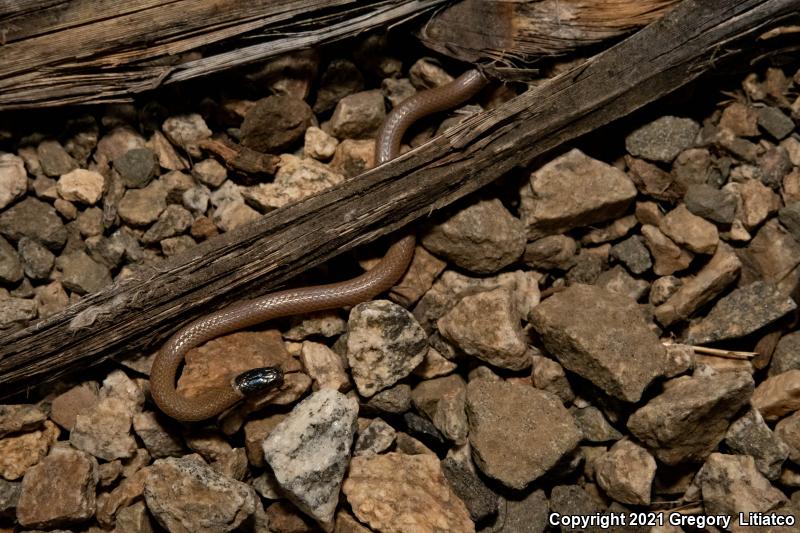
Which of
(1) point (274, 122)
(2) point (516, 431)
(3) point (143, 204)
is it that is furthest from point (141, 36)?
(2) point (516, 431)

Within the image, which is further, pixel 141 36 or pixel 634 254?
pixel 634 254

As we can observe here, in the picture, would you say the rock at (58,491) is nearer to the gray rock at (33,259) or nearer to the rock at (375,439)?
the gray rock at (33,259)

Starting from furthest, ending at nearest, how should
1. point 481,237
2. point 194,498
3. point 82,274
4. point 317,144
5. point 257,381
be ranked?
point 317,144
point 82,274
point 481,237
point 257,381
point 194,498

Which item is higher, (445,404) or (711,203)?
(711,203)

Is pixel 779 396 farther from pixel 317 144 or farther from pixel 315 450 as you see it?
pixel 317 144

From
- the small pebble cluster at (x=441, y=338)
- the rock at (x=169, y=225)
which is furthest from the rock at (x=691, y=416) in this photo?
the rock at (x=169, y=225)

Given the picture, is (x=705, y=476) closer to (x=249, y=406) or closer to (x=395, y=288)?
(x=395, y=288)

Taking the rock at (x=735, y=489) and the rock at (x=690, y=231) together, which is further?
the rock at (x=690, y=231)
